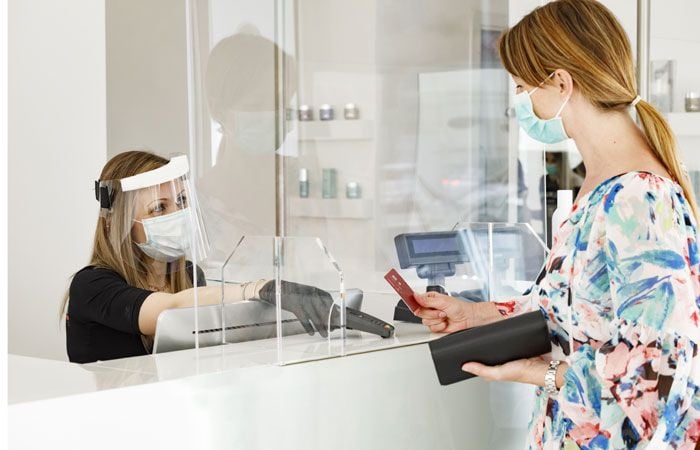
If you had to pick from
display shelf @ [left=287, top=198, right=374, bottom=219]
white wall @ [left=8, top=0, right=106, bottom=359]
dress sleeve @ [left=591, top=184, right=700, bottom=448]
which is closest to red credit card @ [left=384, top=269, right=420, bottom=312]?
dress sleeve @ [left=591, top=184, right=700, bottom=448]

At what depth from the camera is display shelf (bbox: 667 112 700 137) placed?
11.1ft

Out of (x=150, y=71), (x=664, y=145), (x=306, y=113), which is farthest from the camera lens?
(x=306, y=113)

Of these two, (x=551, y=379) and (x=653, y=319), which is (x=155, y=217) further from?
(x=653, y=319)

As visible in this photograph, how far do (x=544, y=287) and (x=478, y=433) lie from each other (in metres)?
0.58

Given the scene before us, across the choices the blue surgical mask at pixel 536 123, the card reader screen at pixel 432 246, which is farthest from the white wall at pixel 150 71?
the blue surgical mask at pixel 536 123

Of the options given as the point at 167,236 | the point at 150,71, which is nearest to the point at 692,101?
the point at 150,71

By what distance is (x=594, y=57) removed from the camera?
1.43 m

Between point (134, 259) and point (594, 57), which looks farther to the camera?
point (134, 259)

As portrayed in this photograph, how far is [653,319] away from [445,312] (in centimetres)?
66

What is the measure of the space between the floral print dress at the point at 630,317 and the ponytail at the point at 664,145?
0.05 metres

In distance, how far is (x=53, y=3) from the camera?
10.9 feet

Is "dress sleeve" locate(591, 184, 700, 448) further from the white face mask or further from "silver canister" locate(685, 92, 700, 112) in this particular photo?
"silver canister" locate(685, 92, 700, 112)

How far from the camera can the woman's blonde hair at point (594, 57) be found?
4.62 ft

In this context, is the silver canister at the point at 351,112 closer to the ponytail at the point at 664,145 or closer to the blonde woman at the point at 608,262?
the blonde woman at the point at 608,262
